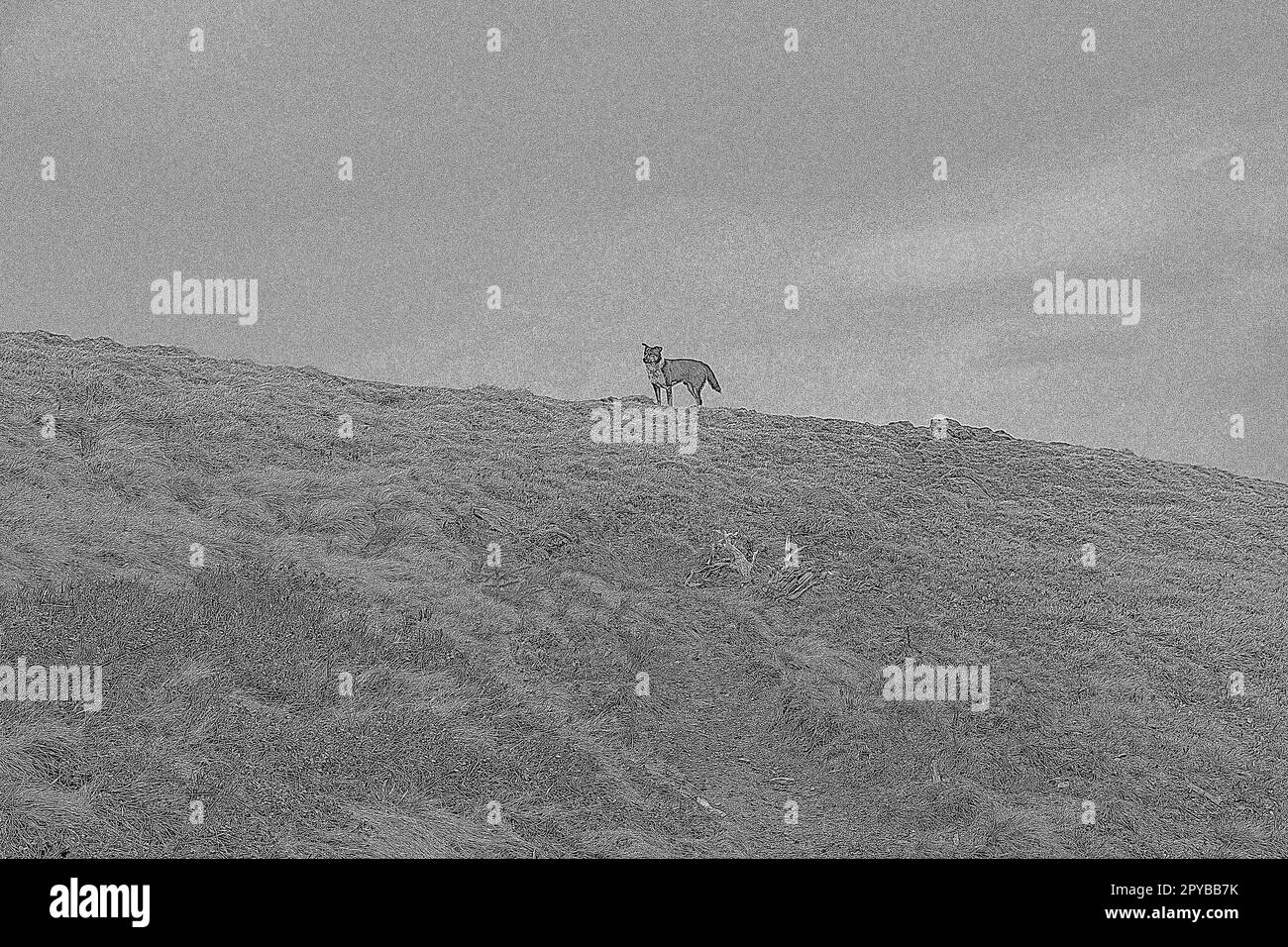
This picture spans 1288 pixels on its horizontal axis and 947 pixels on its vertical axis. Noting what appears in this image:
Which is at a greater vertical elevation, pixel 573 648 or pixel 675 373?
pixel 675 373

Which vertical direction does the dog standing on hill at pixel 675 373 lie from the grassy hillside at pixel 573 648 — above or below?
above

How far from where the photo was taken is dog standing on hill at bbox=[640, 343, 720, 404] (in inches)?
1352

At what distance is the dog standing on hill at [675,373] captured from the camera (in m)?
34.3

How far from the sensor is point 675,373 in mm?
34969

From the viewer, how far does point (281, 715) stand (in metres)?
18.5

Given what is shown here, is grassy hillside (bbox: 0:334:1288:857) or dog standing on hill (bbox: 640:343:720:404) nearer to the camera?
grassy hillside (bbox: 0:334:1288:857)

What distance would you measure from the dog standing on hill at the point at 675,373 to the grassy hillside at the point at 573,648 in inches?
92.7

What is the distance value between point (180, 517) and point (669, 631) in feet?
32.7

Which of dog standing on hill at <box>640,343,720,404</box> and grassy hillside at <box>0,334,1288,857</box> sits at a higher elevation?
dog standing on hill at <box>640,343,720,404</box>

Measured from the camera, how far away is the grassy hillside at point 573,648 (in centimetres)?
1762

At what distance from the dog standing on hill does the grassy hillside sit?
236 centimetres

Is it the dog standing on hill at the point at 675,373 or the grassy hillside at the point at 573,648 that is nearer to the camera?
the grassy hillside at the point at 573,648

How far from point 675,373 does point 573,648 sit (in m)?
14.5

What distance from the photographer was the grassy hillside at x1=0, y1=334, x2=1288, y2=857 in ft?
57.8
